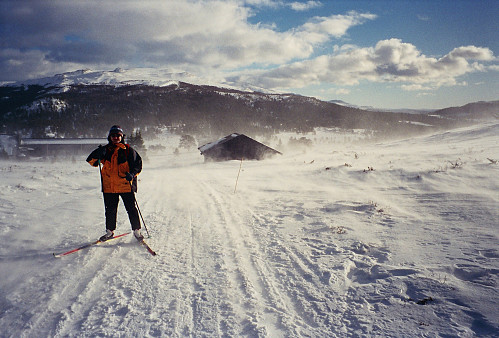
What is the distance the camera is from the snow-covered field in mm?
2805

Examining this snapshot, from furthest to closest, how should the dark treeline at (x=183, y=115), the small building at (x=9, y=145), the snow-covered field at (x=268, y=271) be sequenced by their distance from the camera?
1. the dark treeline at (x=183, y=115)
2. the small building at (x=9, y=145)
3. the snow-covered field at (x=268, y=271)

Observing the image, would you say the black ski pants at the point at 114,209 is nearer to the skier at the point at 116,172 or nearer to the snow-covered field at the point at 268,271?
the skier at the point at 116,172

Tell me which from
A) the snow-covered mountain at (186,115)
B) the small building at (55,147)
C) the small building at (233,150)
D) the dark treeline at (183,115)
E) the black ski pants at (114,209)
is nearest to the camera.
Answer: the black ski pants at (114,209)

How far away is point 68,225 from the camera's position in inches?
235

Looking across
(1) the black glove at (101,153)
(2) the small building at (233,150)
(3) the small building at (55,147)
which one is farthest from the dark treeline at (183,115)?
(1) the black glove at (101,153)

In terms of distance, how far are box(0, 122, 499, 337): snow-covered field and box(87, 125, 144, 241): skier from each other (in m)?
0.47

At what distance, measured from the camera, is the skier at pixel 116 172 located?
5.02 m

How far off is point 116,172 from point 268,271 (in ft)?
10.7

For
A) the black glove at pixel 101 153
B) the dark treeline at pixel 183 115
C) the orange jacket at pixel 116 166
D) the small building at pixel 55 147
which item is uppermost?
the dark treeline at pixel 183 115

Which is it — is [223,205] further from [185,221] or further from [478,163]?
[478,163]

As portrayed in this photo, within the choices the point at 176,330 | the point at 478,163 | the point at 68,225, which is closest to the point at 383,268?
the point at 176,330

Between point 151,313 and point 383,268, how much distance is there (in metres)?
3.10

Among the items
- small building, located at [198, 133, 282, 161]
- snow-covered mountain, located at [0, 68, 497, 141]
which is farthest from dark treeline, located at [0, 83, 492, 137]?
small building, located at [198, 133, 282, 161]

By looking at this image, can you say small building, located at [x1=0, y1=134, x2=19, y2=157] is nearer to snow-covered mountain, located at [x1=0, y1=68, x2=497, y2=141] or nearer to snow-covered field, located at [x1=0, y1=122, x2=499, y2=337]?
snow-covered mountain, located at [x1=0, y1=68, x2=497, y2=141]
